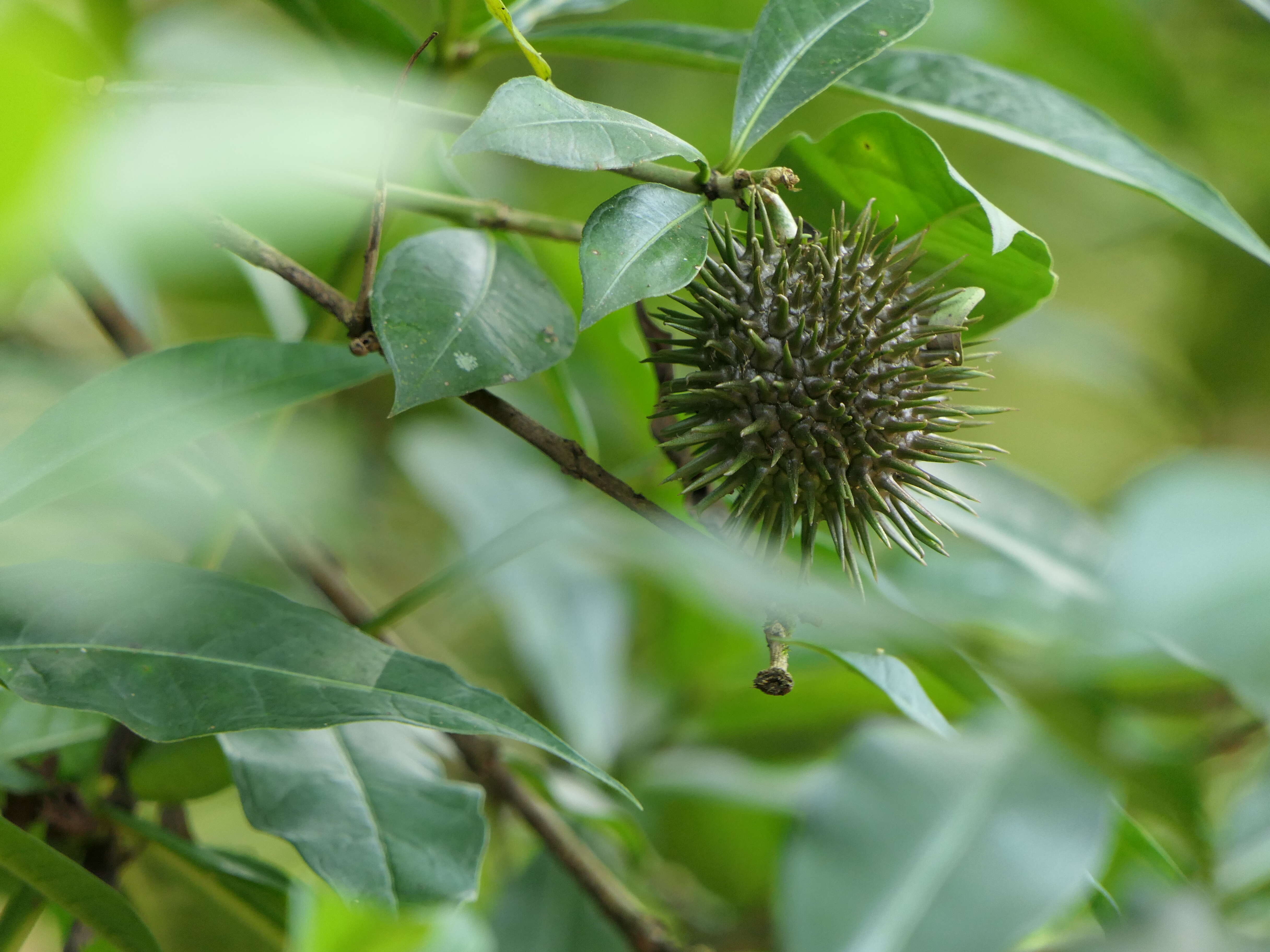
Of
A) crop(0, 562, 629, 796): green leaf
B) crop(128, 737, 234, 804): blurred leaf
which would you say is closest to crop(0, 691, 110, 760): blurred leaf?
crop(128, 737, 234, 804): blurred leaf

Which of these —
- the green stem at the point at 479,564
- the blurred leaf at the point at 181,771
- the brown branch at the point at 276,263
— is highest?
the brown branch at the point at 276,263

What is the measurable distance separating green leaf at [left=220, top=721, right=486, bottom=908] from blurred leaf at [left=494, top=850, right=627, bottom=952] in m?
0.33

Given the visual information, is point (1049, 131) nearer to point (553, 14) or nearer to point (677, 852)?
point (553, 14)

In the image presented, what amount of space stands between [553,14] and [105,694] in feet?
1.85

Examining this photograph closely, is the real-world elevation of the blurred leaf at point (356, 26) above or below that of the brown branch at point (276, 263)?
above

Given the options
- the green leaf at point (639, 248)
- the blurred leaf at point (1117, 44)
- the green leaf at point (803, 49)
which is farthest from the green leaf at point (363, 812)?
the blurred leaf at point (1117, 44)

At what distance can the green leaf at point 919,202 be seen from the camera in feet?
1.62

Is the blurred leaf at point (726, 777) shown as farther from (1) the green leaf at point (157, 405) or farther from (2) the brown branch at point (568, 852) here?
(1) the green leaf at point (157, 405)

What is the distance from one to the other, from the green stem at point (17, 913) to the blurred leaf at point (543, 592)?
1.92 ft

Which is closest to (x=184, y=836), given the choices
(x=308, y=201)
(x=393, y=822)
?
(x=393, y=822)

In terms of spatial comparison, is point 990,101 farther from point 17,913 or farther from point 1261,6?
point 17,913

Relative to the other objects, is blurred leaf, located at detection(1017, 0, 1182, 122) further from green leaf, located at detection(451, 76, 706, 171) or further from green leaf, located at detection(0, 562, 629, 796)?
green leaf, located at detection(0, 562, 629, 796)

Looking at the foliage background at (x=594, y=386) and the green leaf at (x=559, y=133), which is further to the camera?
the foliage background at (x=594, y=386)

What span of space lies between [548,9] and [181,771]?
0.58 meters
